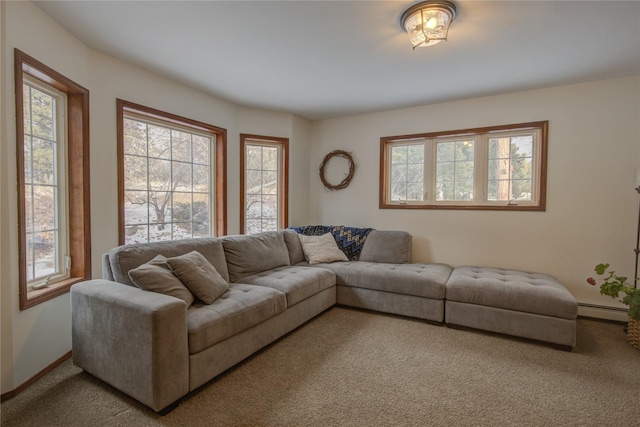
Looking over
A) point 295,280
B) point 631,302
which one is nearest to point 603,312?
point 631,302

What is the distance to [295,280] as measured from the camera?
107 inches

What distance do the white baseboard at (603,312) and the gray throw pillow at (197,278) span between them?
3499 mm

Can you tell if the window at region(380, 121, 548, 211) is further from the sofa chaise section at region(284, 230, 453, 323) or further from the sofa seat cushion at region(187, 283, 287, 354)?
the sofa seat cushion at region(187, 283, 287, 354)

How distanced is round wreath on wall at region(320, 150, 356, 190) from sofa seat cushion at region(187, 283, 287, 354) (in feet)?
7.27

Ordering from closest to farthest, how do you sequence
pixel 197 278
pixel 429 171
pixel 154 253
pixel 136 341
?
pixel 136 341 → pixel 197 278 → pixel 154 253 → pixel 429 171

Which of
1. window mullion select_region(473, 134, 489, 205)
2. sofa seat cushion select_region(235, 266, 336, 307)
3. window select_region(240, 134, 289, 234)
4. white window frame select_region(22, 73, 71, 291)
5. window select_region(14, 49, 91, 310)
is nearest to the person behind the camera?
window select_region(14, 49, 91, 310)

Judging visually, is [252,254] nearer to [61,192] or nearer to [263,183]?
[263,183]

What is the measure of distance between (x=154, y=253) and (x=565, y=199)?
3.88 m

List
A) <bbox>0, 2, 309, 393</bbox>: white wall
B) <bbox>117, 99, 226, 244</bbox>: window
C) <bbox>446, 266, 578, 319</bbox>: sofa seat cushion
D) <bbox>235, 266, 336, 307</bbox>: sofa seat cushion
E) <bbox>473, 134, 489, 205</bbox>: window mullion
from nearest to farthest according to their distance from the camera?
<bbox>0, 2, 309, 393</bbox>: white wall
<bbox>446, 266, 578, 319</bbox>: sofa seat cushion
<bbox>235, 266, 336, 307</bbox>: sofa seat cushion
<bbox>117, 99, 226, 244</bbox>: window
<bbox>473, 134, 489, 205</bbox>: window mullion

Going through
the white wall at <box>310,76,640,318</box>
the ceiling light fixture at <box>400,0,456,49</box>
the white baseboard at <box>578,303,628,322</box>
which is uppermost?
the ceiling light fixture at <box>400,0,456,49</box>

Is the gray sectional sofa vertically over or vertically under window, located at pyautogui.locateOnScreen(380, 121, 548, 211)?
under

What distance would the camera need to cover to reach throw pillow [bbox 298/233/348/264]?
3572mm

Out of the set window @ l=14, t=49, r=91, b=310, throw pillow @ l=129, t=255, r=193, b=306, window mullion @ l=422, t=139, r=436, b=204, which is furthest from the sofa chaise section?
window @ l=14, t=49, r=91, b=310

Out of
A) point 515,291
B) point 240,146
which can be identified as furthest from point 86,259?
point 515,291
